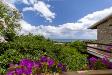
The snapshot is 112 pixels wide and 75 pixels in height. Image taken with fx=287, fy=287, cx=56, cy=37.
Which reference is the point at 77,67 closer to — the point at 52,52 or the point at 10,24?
the point at 52,52

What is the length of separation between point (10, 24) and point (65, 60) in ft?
32.9

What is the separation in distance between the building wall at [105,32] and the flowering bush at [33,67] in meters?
22.3

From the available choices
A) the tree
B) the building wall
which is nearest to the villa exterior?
the building wall

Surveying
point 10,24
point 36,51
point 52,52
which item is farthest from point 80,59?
point 10,24

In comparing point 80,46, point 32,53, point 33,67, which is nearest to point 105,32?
point 80,46

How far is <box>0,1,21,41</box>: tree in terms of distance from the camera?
20438 millimetres

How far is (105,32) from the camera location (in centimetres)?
2941

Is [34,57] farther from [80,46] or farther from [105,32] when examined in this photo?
[105,32]

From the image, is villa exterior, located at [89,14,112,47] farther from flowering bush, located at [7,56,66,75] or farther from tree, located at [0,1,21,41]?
flowering bush, located at [7,56,66,75]

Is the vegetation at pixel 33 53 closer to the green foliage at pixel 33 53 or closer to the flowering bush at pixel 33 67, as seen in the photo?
the green foliage at pixel 33 53

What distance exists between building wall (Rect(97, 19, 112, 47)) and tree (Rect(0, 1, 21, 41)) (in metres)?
9.51

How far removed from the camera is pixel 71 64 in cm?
1353

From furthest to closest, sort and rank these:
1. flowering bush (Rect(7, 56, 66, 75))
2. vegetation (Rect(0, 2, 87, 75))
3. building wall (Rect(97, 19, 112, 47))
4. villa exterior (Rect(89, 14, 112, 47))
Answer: building wall (Rect(97, 19, 112, 47)) → villa exterior (Rect(89, 14, 112, 47)) → vegetation (Rect(0, 2, 87, 75)) → flowering bush (Rect(7, 56, 66, 75))

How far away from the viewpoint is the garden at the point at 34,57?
5.94 meters
